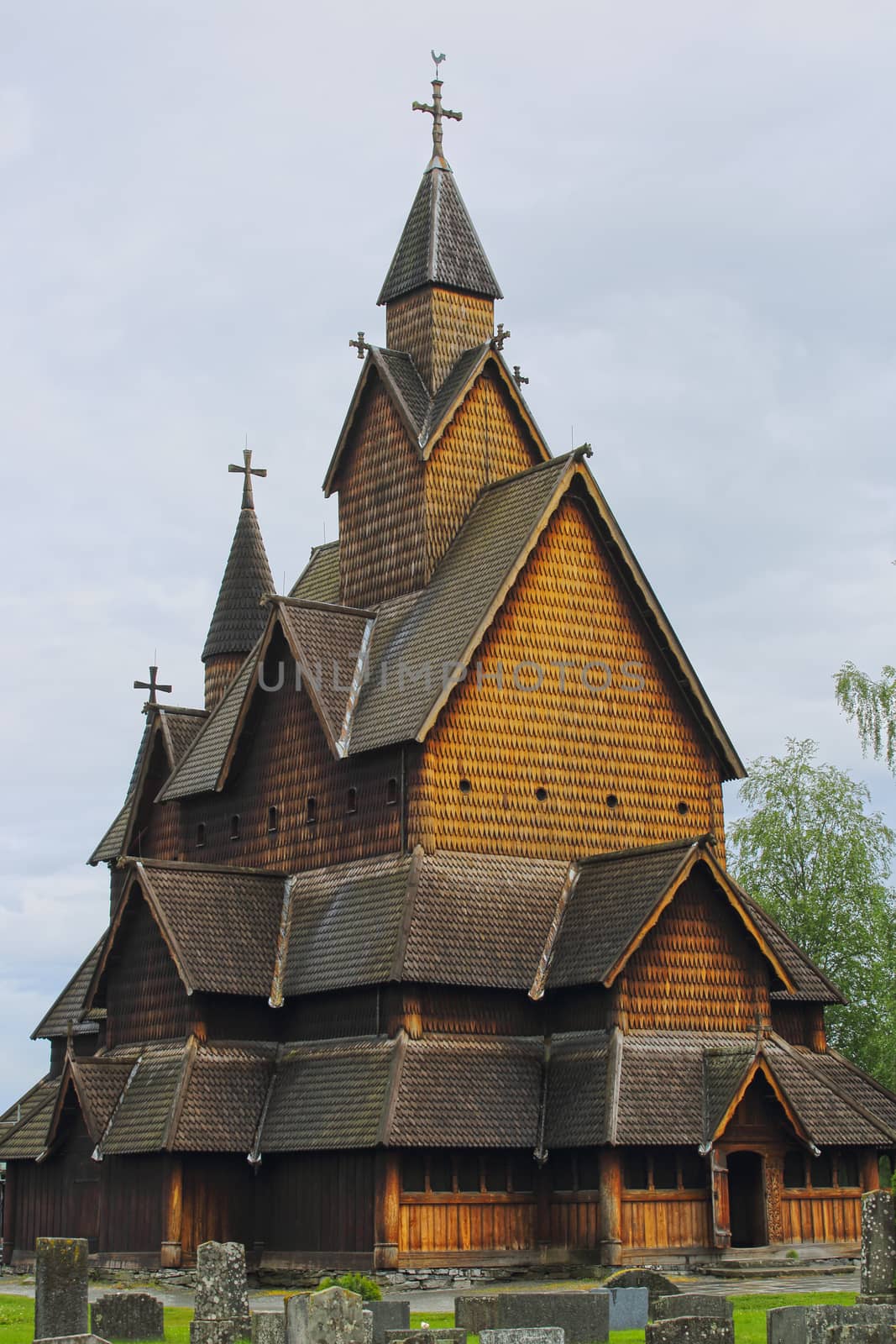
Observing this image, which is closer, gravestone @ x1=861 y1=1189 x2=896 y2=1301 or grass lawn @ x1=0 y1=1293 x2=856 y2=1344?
grass lawn @ x1=0 y1=1293 x2=856 y2=1344

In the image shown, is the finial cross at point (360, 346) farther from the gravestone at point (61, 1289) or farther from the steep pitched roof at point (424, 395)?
the gravestone at point (61, 1289)

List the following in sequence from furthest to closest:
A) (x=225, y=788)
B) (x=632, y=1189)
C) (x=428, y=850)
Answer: (x=225, y=788), (x=428, y=850), (x=632, y=1189)

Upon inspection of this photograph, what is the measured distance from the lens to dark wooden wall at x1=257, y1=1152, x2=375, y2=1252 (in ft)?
107

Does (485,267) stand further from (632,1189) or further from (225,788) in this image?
(632,1189)

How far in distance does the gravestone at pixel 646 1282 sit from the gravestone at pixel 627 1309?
131cm

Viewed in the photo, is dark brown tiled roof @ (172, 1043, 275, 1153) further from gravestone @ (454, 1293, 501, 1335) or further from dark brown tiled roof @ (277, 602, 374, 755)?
gravestone @ (454, 1293, 501, 1335)

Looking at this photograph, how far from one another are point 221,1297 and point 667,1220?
12.4 m

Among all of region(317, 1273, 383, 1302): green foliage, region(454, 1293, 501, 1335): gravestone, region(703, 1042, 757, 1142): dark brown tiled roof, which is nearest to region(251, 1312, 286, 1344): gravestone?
region(454, 1293, 501, 1335): gravestone

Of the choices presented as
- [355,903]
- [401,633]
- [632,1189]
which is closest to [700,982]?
[632,1189]

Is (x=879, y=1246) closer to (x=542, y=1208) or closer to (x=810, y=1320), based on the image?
(x=810, y=1320)

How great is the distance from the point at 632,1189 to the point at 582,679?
9912 millimetres

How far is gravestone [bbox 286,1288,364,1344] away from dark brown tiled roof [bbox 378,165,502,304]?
25.6 m

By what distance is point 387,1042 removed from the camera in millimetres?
33656

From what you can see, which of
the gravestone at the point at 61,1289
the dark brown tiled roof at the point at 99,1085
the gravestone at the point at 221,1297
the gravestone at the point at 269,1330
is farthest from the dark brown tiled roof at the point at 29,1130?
the gravestone at the point at 269,1330
